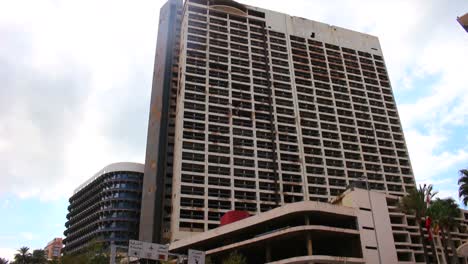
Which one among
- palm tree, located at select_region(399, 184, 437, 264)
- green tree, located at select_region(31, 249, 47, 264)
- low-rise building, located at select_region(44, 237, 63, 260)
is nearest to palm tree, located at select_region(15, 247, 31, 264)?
green tree, located at select_region(31, 249, 47, 264)

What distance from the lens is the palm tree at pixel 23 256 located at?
95.4 m

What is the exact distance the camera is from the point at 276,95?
107 meters

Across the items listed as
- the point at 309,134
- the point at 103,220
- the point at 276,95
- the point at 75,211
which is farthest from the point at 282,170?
the point at 75,211

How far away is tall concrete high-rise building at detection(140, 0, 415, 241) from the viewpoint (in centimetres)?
9000

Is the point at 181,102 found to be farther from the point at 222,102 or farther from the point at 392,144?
the point at 392,144

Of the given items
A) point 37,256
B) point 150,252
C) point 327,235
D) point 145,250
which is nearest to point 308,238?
point 327,235

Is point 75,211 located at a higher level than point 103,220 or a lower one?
higher

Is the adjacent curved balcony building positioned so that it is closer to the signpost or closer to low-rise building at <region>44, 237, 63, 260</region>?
low-rise building at <region>44, 237, 63, 260</region>

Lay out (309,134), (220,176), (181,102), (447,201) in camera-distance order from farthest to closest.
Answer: (309,134) < (181,102) < (220,176) < (447,201)

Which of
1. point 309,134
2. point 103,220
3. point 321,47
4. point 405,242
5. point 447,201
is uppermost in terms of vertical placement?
point 321,47

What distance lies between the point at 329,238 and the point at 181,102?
45.7 meters

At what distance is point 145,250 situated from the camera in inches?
1457

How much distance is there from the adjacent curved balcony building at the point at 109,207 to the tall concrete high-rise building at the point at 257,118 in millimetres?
16612

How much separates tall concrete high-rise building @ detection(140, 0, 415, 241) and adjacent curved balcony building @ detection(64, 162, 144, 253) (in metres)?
16.6
